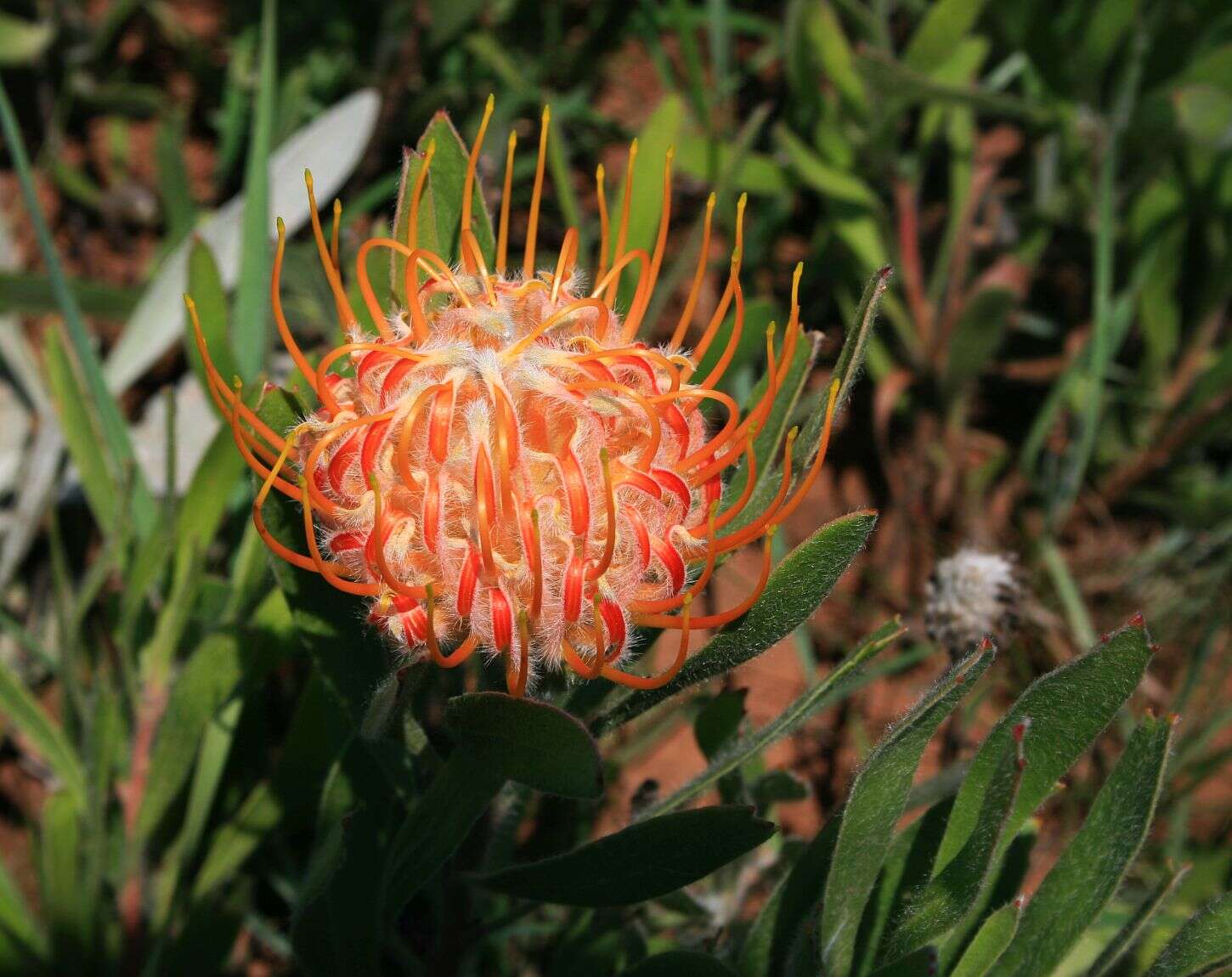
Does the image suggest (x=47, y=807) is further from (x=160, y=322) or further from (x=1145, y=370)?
(x=1145, y=370)

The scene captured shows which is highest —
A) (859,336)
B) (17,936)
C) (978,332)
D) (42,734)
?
(859,336)

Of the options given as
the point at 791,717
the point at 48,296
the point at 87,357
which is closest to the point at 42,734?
the point at 87,357

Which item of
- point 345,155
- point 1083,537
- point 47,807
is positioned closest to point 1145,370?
point 1083,537

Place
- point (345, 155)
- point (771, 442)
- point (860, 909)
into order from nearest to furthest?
1. point (860, 909)
2. point (771, 442)
3. point (345, 155)

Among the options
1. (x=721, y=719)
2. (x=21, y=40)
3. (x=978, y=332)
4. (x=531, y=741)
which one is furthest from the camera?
(x=21, y=40)

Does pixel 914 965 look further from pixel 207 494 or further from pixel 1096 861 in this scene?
pixel 207 494

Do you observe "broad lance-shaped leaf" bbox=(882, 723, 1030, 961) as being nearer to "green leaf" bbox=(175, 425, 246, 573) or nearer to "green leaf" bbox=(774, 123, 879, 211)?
"green leaf" bbox=(175, 425, 246, 573)
